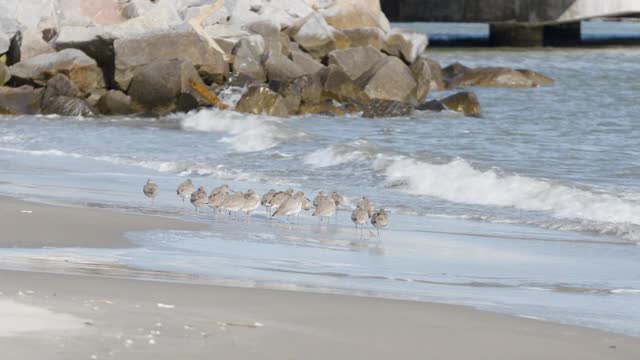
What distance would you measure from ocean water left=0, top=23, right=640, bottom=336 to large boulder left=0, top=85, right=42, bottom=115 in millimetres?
1124

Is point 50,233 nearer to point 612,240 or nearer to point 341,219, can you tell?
point 341,219

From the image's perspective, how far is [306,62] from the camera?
3356cm

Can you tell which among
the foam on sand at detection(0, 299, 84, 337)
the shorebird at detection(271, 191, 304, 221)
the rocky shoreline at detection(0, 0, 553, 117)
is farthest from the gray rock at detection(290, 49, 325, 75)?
the foam on sand at detection(0, 299, 84, 337)

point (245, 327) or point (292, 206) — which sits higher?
point (245, 327)

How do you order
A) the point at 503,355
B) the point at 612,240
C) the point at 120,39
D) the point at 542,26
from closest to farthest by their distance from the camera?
the point at 503,355, the point at 612,240, the point at 120,39, the point at 542,26

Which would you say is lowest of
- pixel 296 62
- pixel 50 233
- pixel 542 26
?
pixel 542 26

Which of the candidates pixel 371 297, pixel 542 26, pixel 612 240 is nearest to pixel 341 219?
pixel 612 240

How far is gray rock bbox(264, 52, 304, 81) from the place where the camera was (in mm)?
32438

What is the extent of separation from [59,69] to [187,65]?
2.62 meters

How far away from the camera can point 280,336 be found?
773 centimetres

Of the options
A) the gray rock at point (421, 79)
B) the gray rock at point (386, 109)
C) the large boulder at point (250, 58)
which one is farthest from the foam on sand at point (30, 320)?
the gray rock at point (421, 79)

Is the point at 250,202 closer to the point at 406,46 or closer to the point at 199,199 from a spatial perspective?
the point at 199,199

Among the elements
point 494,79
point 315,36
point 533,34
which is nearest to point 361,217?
point 315,36

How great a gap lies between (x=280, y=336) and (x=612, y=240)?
6.29 meters
